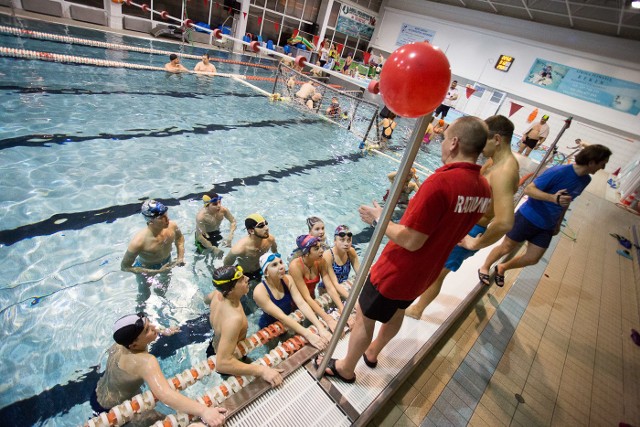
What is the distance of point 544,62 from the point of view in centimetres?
1786

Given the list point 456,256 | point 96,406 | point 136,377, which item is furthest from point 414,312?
point 96,406

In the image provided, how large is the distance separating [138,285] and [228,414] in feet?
7.20

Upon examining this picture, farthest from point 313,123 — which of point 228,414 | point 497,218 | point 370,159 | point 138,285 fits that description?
point 228,414

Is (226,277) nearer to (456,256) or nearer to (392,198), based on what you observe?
(392,198)

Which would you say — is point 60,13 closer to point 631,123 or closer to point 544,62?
point 544,62

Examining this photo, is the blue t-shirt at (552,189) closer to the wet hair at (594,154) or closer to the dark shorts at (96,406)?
the wet hair at (594,154)

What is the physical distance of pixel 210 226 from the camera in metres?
3.92

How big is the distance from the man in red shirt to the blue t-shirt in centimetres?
220

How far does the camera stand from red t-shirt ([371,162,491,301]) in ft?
4.47

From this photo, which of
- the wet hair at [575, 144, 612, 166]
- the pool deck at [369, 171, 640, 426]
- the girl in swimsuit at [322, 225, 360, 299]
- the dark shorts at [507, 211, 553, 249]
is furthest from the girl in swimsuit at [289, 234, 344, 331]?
the wet hair at [575, 144, 612, 166]

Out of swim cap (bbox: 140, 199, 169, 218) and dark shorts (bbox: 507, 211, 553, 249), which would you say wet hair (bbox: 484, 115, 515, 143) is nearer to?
dark shorts (bbox: 507, 211, 553, 249)

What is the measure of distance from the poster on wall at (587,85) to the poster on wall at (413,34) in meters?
8.38

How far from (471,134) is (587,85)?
21989mm

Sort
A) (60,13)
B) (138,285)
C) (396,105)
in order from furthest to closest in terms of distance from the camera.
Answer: (60,13) < (138,285) < (396,105)
